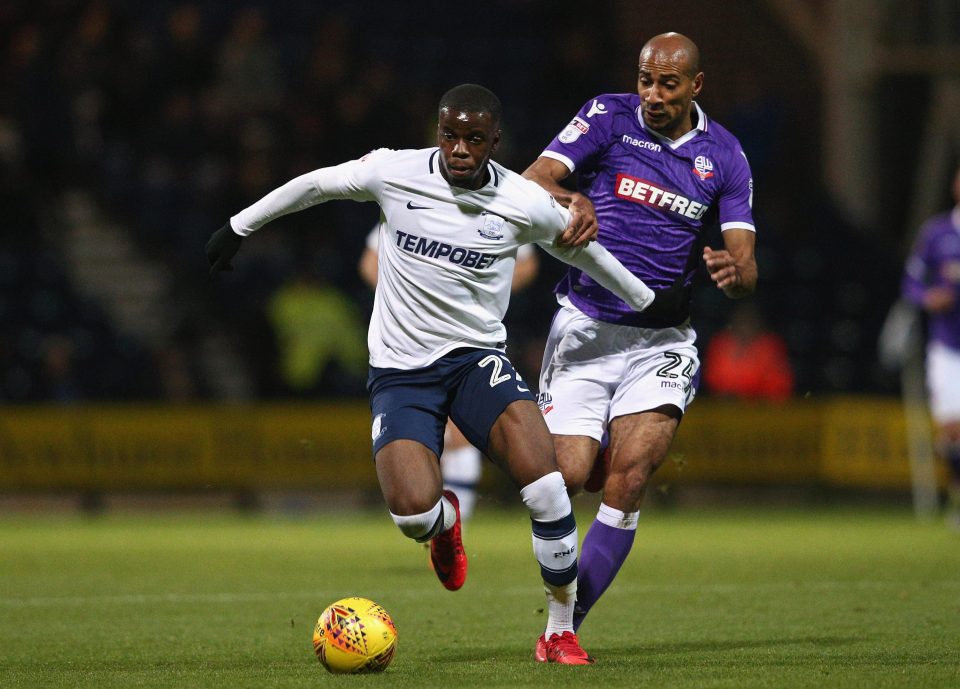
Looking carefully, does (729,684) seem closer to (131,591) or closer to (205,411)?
(131,591)

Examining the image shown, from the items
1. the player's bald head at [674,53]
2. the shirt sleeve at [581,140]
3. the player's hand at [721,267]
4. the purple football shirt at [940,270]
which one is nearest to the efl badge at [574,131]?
the shirt sleeve at [581,140]

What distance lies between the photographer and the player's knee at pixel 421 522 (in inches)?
243

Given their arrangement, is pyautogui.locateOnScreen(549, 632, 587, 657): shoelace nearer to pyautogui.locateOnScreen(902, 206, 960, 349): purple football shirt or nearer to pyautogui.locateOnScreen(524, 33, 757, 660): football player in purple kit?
pyautogui.locateOnScreen(524, 33, 757, 660): football player in purple kit

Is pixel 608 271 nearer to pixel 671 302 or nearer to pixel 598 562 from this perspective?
pixel 671 302

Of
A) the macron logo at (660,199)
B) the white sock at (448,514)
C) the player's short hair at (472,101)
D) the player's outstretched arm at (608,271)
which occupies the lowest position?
the white sock at (448,514)

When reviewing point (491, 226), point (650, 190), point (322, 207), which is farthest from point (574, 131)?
point (322, 207)

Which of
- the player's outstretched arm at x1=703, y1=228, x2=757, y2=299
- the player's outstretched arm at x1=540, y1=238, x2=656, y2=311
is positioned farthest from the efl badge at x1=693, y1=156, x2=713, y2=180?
the player's outstretched arm at x1=540, y1=238, x2=656, y2=311

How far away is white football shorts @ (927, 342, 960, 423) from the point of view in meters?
12.2

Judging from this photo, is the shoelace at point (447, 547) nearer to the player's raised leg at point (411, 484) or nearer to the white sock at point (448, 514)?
the white sock at point (448, 514)

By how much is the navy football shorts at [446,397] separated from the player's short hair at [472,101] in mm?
941

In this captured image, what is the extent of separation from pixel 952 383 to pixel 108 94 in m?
9.53

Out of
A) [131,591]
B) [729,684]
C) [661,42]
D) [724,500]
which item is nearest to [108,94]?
[724,500]

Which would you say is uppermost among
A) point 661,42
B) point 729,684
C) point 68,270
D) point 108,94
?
point 661,42

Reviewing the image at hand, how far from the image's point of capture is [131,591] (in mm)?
8984
